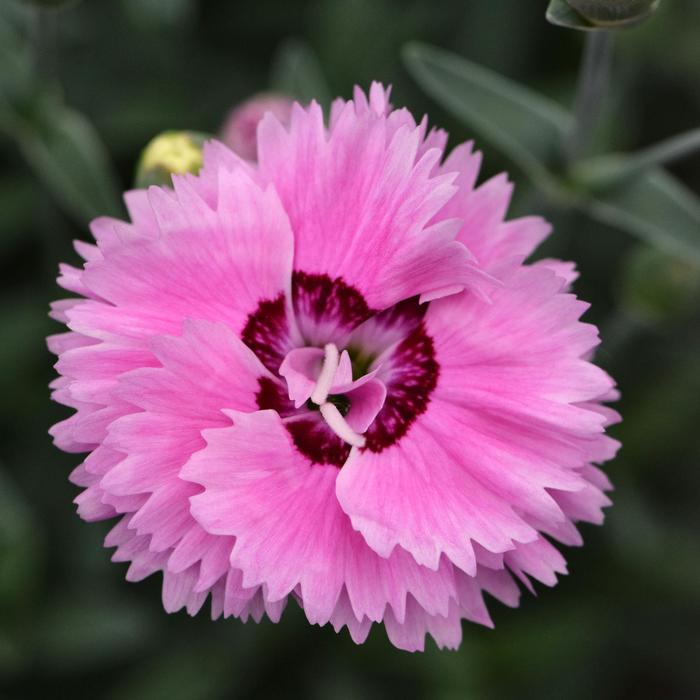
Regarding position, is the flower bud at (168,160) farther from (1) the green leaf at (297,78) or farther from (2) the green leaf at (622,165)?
(2) the green leaf at (622,165)

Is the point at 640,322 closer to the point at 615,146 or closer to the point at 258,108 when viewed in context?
the point at 615,146

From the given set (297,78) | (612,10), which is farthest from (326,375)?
(297,78)

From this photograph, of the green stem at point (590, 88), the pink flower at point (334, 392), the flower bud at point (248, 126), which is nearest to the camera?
the pink flower at point (334, 392)

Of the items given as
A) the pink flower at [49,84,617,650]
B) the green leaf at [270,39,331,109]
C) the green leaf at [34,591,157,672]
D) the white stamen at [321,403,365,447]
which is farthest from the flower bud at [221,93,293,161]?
the green leaf at [34,591,157,672]

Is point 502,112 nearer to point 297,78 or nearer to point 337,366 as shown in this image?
point 297,78

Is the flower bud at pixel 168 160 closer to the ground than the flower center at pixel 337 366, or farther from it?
farther from it

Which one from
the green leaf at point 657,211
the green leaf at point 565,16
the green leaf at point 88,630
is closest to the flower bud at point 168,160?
the green leaf at point 565,16

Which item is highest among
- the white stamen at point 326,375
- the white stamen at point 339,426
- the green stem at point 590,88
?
the green stem at point 590,88

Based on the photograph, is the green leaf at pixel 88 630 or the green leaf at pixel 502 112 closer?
the green leaf at pixel 502 112
